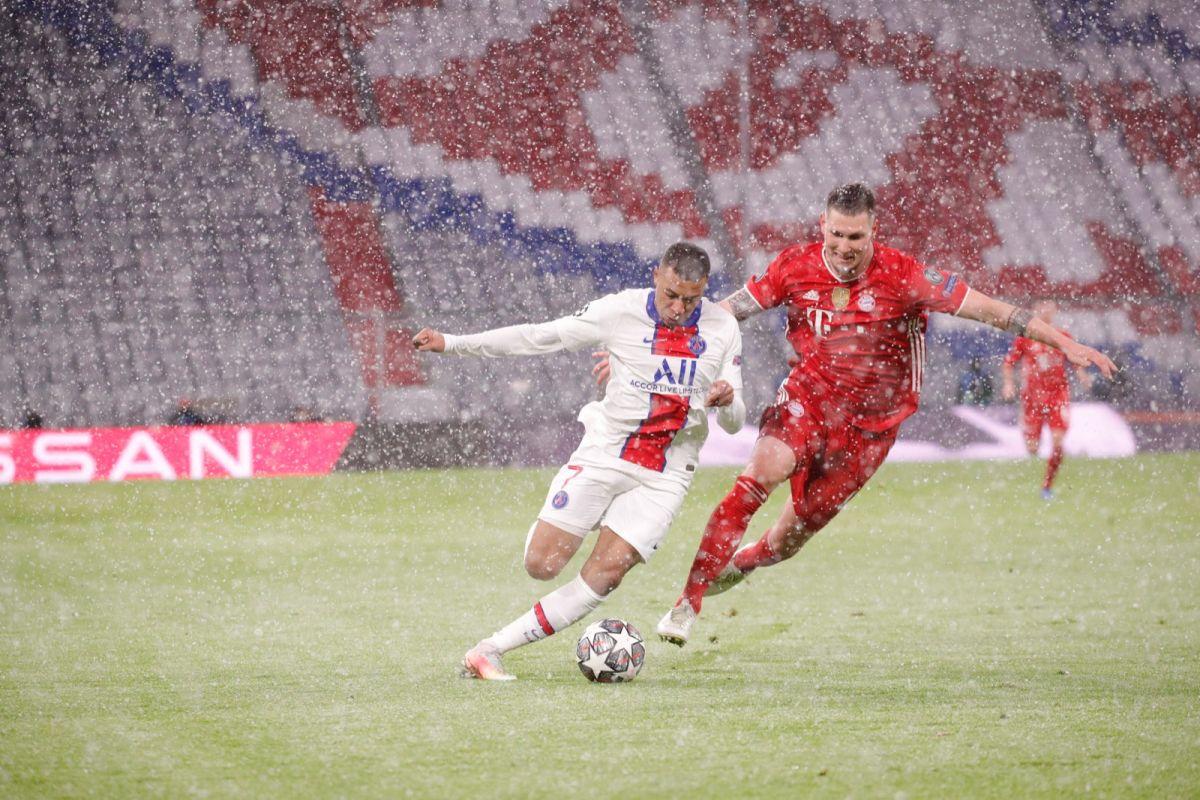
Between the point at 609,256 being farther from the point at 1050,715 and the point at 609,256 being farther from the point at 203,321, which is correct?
the point at 1050,715

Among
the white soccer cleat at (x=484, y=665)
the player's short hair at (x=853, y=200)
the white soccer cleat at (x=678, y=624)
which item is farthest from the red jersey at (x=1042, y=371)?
the white soccer cleat at (x=484, y=665)

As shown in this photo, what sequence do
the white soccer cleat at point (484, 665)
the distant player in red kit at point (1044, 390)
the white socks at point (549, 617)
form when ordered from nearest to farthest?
the white soccer cleat at point (484, 665)
the white socks at point (549, 617)
the distant player in red kit at point (1044, 390)

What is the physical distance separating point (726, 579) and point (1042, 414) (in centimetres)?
897

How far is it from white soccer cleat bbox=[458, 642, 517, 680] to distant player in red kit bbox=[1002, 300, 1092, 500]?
852 cm

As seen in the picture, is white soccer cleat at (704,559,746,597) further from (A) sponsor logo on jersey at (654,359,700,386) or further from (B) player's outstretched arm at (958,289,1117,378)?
(B) player's outstretched arm at (958,289,1117,378)

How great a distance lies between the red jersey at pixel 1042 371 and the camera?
13.4 meters

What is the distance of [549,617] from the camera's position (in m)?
5.12

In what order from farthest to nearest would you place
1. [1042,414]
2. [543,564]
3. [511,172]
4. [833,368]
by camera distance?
[511,172] < [1042,414] < [833,368] < [543,564]

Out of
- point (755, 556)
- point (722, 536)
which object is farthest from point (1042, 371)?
point (722, 536)

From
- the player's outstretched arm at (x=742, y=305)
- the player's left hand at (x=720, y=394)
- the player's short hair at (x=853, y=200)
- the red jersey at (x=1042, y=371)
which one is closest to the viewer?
the player's left hand at (x=720, y=394)

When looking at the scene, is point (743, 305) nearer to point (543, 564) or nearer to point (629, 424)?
point (629, 424)

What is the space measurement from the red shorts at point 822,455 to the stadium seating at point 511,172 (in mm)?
9994

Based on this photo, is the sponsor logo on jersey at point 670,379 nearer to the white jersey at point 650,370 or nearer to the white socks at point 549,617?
the white jersey at point 650,370

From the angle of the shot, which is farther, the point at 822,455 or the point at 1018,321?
the point at 822,455
